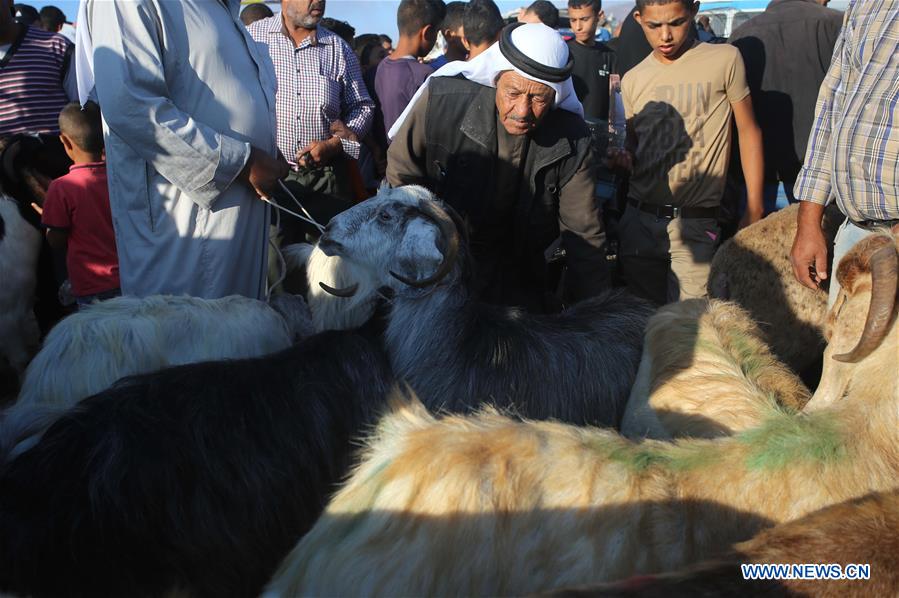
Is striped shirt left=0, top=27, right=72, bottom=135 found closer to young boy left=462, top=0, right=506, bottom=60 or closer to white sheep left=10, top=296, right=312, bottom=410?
white sheep left=10, top=296, right=312, bottom=410

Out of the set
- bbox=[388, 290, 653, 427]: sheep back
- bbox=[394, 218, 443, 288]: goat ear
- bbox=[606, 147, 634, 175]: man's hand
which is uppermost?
bbox=[394, 218, 443, 288]: goat ear

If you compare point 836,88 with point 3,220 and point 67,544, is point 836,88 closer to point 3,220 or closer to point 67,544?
point 67,544

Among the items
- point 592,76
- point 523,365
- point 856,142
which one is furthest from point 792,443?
point 592,76

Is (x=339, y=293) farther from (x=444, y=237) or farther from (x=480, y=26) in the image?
(x=480, y=26)

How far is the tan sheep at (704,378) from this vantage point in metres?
2.11

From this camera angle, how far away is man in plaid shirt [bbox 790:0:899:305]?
2637 millimetres

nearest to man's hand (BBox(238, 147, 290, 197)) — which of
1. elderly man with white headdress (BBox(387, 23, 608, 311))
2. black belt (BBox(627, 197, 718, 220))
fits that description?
elderly man with white headdress (BBox(387, 23, 608, 311))

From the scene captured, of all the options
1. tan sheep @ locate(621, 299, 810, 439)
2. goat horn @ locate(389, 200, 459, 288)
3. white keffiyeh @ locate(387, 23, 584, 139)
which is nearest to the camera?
tan sheep @ locate(621, 299, 810, 439)

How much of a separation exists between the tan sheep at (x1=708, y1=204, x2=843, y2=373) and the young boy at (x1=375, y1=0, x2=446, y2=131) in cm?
310

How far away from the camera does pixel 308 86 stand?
16.9 feet

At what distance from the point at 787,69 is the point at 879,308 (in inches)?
142

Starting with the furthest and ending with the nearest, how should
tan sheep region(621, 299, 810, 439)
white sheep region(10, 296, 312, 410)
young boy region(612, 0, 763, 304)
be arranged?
young boy region(612, 0, 763, 304), white sheep region(10, 296, 312, 410), tan sheep region(621, 299, 810, 439)

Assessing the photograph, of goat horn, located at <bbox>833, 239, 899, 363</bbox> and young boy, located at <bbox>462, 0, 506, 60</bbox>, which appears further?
young boy, located at <bbox>462, 0, 506, 60</bbox>

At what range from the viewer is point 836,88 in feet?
9.78
